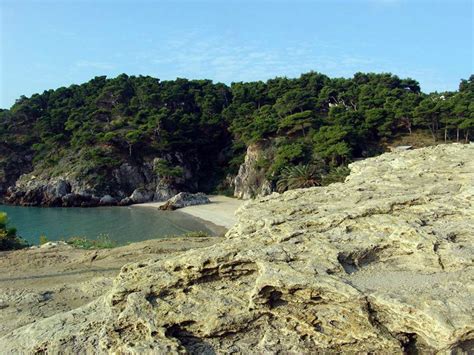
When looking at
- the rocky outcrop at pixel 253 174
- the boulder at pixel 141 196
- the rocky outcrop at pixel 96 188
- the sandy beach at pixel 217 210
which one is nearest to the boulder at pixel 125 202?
the rocky outcrop at pixel 96 188

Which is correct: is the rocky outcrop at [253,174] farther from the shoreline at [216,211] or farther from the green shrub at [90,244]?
the green shrub at [90,244]

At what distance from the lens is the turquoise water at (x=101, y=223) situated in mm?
32562

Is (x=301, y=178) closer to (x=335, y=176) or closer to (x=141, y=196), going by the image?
(x=335, y=176)

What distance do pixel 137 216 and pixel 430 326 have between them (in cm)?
3947

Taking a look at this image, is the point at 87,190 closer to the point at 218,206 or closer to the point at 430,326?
the point at 218,206

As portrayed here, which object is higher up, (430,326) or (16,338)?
(430,326)

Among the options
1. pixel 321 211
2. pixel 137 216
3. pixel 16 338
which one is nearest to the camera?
pixel 16 338

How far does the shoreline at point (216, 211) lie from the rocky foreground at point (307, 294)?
25697 millimetres

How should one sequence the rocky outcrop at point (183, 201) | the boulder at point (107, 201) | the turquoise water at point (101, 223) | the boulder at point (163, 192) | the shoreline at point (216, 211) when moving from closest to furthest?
the turquoise water at point (101, 223)
the shoreline at point (216, 211)
the rocky outcrop at point (183, 201)
the boulder at point (107, 201)
the boulder at point (163, 192)

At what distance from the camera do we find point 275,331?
19.6 feet

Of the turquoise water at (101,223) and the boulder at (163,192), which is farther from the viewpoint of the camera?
the boulder at (163,192)

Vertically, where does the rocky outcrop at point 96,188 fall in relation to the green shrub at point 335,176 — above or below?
below

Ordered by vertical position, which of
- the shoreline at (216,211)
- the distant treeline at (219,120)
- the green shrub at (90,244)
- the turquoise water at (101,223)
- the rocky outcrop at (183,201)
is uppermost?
the distant treeline at (219,120)

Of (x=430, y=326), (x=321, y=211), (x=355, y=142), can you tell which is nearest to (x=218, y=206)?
(x=355, y=142)
